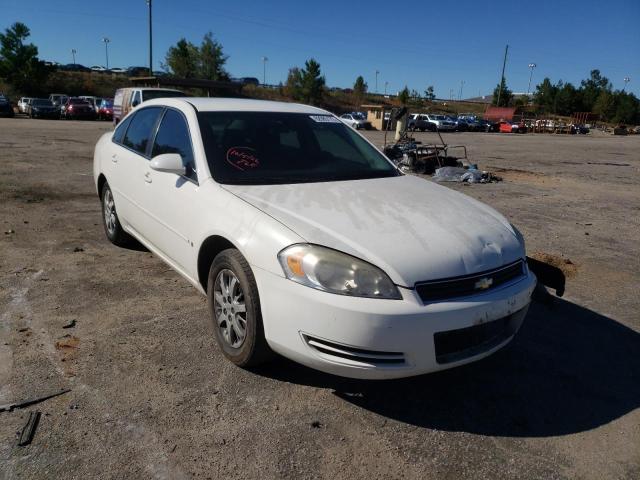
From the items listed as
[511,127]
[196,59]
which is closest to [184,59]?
[196,59]

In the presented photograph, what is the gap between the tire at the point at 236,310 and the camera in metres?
2.71

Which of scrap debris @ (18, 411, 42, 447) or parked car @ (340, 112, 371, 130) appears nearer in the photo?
scrap debris @ (18, 411, 42, 447)

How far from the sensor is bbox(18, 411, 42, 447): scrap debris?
7.66 ft

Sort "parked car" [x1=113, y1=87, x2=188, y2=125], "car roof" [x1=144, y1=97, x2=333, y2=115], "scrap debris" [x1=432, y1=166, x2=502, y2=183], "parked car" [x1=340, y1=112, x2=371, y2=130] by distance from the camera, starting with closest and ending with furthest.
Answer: "car roof" [x1=144, y1=97, x2=333, y2=115] → "scrap debris" [x1=432, y1=166, x2=502, y2=183] → "parked car" [x1=113, y1=87, x2=188, y2=125] → "parked car" [x1=340, y1=112, x2=371, y2=130]

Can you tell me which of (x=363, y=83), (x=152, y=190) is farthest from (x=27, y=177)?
(x=363, y=83)

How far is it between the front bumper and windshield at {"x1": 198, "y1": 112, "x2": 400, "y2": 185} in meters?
1.03

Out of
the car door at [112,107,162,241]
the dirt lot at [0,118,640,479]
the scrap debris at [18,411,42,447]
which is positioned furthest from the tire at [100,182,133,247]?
the scrap debris at [18,411,42,447]

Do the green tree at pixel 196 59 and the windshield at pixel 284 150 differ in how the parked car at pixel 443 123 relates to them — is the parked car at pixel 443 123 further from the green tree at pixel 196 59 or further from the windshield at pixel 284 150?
the windshield at pixel 284 150

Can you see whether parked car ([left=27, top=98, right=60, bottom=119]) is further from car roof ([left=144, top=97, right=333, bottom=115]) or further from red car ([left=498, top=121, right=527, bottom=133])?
red car ([left=498, top=121, right=527, bottom=133])

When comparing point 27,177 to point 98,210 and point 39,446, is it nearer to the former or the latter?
point 98,210

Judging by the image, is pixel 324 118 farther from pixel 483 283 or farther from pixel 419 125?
pixel 419 125

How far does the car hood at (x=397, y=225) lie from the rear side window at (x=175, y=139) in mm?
530

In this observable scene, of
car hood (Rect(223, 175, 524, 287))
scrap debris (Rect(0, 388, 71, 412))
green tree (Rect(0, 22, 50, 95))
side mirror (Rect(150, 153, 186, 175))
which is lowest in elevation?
scrap debris (Rect(0, 388, 71, 412))

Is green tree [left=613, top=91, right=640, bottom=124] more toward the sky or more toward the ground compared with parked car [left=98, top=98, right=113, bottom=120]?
more toward the sky
